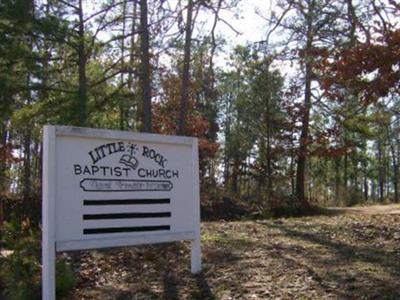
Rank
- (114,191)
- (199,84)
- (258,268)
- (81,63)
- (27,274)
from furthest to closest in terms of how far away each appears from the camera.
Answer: (199,84) < (81,63) < (27,274) < (258,268) < (114,191)

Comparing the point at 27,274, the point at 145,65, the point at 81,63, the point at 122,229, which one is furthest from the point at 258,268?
the point at 81,63

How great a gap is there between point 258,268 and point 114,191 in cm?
182

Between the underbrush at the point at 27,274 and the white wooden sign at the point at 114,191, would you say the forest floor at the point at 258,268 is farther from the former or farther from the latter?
the white wooden sign at the point at 114,191

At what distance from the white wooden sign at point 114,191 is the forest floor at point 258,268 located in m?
0.50

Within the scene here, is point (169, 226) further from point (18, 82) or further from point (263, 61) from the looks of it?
point (263, 61)

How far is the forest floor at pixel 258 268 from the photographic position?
Answer: 18.8ft

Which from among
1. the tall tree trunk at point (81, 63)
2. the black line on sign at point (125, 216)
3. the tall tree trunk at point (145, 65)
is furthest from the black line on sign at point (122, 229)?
the tall tree trunk at point (81, 63)

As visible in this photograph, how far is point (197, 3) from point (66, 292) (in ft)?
25.4

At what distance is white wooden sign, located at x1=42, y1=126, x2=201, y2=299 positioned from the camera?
19.3ft

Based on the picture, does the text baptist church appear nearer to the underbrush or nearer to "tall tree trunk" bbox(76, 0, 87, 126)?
the underbrush

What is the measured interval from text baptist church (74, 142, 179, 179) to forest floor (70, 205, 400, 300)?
117 cm

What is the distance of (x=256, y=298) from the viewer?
5.53 m

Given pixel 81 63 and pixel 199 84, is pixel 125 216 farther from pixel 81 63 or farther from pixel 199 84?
pixel 199 84

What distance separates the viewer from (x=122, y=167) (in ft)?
21.1
